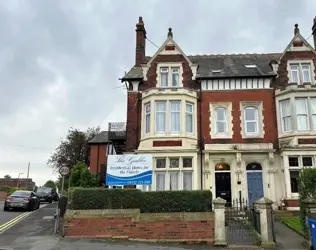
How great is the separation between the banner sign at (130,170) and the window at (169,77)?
8.26m

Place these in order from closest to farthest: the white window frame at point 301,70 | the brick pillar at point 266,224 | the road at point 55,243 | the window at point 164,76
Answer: the road at point 55,243
the brick pillar at point 266,224
the white window frame at point 301,70
the window at point 164,76

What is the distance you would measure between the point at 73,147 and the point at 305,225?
44933 mm

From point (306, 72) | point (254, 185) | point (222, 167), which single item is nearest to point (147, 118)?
point (222, 167)

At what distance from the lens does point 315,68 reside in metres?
21.4

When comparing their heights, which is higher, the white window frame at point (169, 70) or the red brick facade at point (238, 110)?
the white window frame at point (169, 70)

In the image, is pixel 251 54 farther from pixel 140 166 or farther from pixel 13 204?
pixel 13 204

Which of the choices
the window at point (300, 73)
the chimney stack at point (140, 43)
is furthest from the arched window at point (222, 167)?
the chimney stack at point (140, 43)

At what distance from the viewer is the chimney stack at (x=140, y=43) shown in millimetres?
23531

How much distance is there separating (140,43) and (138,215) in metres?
14.7

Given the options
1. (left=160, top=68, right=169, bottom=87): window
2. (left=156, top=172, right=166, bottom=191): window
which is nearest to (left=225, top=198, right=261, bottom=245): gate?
(left=156, top=172, right=166, bottom=191): window

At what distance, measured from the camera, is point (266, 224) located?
1189 centimetres

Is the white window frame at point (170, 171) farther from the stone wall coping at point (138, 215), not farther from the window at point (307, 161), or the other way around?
the stone wall coping at point (138, 215)

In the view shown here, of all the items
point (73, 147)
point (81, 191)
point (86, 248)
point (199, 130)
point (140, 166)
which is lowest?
point (86, 248)

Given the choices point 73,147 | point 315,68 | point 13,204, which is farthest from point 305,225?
point 73,147
